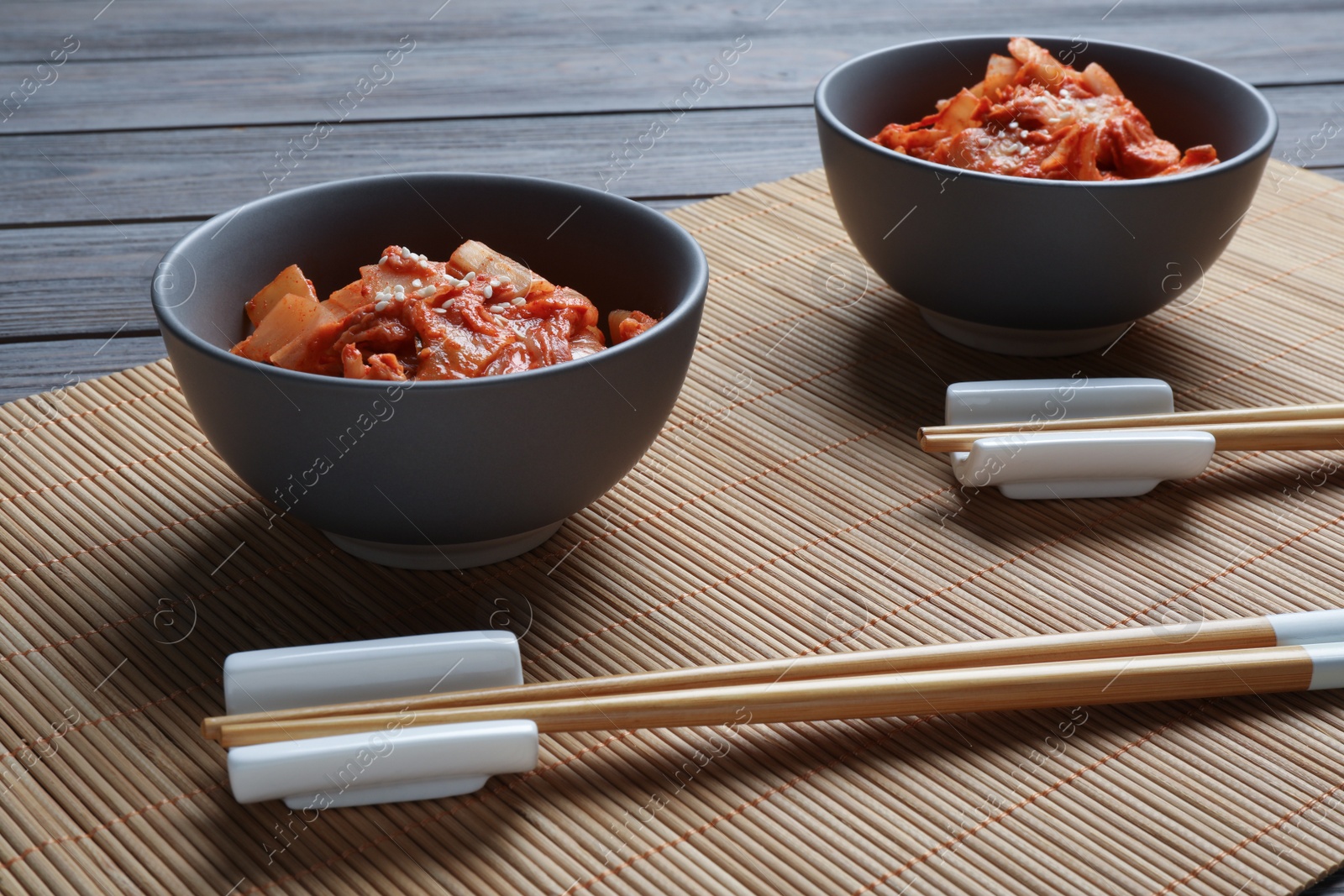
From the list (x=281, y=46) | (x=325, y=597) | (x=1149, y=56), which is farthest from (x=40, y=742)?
(x=281, y=46)

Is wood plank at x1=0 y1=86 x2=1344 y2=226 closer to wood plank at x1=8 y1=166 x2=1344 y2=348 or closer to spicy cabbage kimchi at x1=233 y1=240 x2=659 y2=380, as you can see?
wood plank at x1=8 y1=166 x2=1344 y2=348

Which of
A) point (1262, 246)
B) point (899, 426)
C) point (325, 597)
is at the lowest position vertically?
point (1262, 246)

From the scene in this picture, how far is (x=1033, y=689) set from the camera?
830 millimetres

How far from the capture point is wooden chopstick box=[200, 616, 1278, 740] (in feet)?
2.58

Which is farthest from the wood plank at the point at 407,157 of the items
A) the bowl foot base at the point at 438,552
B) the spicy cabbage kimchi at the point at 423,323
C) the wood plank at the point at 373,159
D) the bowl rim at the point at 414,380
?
the bowl foot base at the point at 438,552

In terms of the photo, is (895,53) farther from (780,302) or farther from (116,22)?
(116,22)

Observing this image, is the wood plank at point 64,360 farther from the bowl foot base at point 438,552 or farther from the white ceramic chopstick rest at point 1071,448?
the white ceramic chopstick rest at point 1071,448

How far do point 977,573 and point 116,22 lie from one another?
6.78 ft

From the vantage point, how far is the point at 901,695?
2.69ft

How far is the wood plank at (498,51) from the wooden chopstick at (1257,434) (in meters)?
1.16

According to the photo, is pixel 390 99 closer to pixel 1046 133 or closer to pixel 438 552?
pixel 1046 133

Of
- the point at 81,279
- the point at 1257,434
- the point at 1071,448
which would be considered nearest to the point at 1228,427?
the point at 1257,434

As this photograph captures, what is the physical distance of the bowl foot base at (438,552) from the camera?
0.95 metres

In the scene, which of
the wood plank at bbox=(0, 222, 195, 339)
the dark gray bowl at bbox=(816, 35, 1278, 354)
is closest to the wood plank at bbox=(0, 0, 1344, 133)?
the wood plank at bbox=(0, 222, 195, 339)
